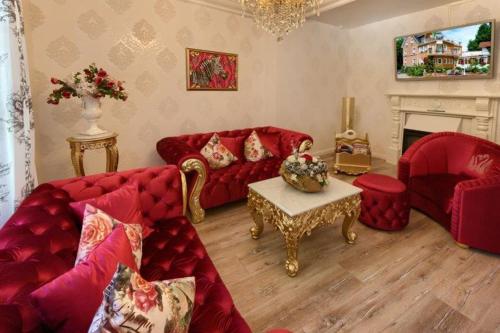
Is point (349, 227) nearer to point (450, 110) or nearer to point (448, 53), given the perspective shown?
point (450, 110)

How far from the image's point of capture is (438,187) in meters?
2.63

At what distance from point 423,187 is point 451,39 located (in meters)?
2.53

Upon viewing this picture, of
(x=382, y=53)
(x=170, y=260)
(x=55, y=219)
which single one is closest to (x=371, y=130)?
(x=382, y=53)

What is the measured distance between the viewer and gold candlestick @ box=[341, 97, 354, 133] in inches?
205

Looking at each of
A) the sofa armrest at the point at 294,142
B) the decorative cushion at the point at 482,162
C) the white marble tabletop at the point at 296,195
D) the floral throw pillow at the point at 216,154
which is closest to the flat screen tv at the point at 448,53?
the decorative cushion at the point at 482,162

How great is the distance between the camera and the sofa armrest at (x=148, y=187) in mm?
1680

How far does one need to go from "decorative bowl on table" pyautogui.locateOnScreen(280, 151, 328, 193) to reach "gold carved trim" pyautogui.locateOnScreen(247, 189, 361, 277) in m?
0.19

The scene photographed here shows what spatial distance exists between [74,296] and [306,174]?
164 cm

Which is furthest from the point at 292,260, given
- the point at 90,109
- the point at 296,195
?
the point at 90,109

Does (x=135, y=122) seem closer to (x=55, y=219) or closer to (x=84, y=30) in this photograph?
(x=84, y=30)

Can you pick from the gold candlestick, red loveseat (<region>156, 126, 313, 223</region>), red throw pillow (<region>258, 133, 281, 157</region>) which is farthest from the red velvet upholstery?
the gold candlestick

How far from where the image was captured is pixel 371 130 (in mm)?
Result: 5309

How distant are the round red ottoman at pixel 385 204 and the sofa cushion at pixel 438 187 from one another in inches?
12.3

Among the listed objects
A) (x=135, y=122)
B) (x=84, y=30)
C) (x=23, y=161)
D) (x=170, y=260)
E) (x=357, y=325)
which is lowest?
(x=357, y=325)
